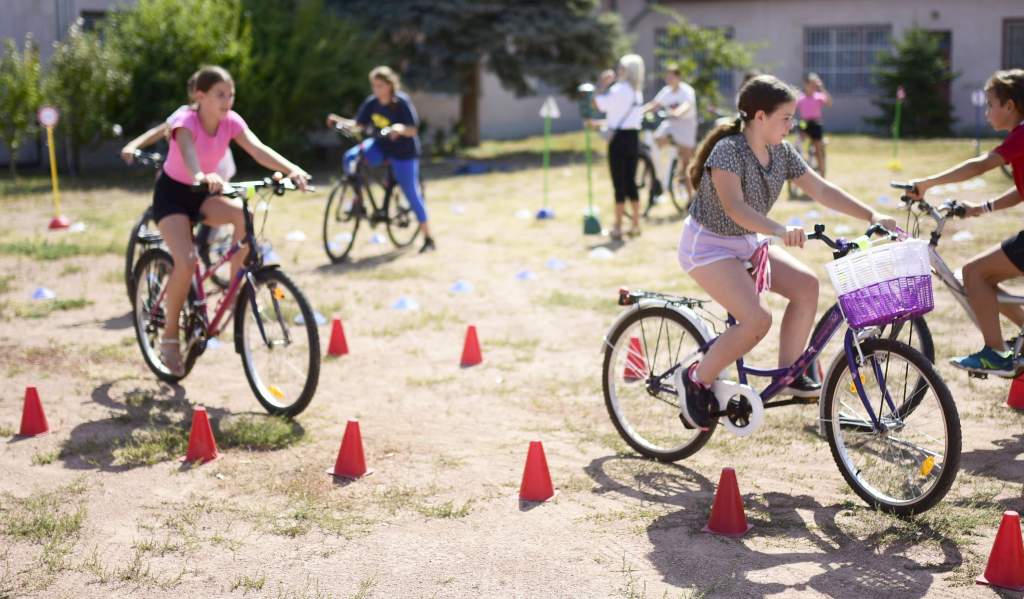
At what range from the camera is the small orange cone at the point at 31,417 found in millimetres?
6227

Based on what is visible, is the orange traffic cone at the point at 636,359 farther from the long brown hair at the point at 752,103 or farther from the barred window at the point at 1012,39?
the barred window at the point at 1012,39

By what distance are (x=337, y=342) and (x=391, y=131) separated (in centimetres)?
398

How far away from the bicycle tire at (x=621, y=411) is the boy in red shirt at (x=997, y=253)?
138cm

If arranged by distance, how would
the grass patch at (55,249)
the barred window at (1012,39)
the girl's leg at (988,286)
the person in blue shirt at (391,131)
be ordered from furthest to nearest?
the barred window at (1012,39), the grass patch at (55,249), the person in blue shirt at (391,131), the girl's leg at (988,286)

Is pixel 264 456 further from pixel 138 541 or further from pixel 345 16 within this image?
pixel 345 16

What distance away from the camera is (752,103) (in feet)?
16.6

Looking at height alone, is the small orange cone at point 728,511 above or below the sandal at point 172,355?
below

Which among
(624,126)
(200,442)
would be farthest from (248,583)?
(624,126)

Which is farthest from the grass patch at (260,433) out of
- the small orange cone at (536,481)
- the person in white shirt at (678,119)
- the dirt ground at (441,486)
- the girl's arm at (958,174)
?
the person in white shirt at (678,119)

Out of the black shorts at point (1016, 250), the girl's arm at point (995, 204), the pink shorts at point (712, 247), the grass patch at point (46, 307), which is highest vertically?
the girl's arm at point (995, 204)

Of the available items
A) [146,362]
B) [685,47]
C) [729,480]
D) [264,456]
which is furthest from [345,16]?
[729,480]

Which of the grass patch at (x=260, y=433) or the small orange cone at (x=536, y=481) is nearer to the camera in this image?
the small orange cone at (x=536, y=481)

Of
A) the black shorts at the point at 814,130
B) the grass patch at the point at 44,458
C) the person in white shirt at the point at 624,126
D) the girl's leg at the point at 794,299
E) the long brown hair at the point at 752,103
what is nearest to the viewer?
the long brown hair at the point at 752,103

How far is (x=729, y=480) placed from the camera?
466 cm
